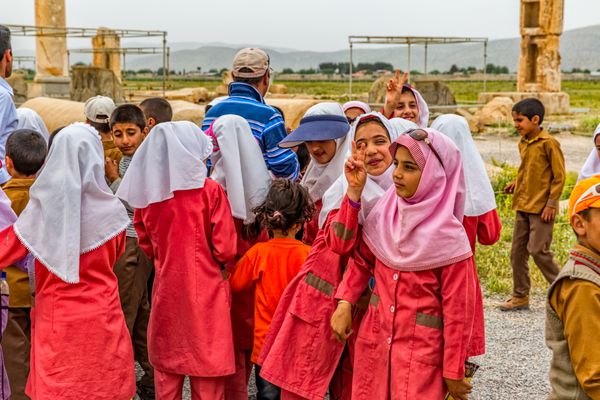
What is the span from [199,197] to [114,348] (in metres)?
0.85

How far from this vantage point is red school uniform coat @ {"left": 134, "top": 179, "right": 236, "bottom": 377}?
12.7 feet

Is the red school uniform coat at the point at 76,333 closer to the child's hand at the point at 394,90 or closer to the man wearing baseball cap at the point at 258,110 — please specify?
the man wearing baseball cap at the point at 258,110

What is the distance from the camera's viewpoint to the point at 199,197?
3908mm

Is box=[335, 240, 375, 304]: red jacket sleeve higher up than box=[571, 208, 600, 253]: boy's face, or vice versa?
box=[571, 208, 600, 253]: boy's face

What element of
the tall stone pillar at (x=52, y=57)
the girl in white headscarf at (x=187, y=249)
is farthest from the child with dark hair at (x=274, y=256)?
the tall stone pillar at (x=52, y=57)

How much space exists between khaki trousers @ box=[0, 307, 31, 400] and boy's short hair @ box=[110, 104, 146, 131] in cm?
121

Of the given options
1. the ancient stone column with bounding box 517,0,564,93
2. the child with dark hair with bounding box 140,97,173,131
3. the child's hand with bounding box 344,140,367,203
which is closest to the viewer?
the child's hand with bounding box 344,140,367,203

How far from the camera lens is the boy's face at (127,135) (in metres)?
4.54

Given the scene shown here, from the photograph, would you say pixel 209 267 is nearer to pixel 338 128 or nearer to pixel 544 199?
pixel 338 128

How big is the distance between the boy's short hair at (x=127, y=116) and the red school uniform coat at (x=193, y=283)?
837 millimetres

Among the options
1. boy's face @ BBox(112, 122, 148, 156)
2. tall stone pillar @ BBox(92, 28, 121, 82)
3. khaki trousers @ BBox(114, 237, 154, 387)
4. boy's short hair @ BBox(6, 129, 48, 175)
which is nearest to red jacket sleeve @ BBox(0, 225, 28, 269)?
boy's short hair @ BBox(6, 129, 48, 175)

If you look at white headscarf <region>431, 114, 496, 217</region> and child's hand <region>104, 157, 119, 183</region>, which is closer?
white headscarf <region>431, 114, 496, 217</region>

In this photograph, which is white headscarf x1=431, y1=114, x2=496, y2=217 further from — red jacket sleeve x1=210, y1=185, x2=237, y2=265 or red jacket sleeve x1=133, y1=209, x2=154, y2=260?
red jacket sleeve x1=133, y1=209, x2=154, y2=260

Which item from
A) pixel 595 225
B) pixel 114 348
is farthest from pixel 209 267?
pixel 595 225
